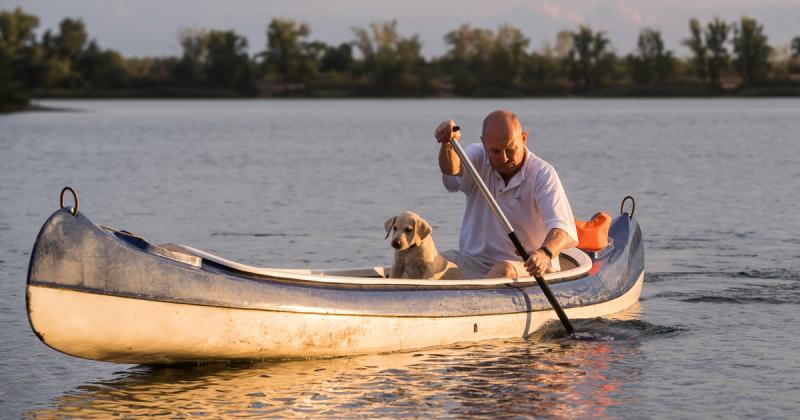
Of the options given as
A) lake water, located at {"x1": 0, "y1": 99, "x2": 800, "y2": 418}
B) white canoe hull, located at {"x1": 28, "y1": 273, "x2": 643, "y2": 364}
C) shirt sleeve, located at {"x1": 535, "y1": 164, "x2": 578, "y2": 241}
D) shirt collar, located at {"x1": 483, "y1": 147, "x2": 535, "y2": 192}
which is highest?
shirt collar, located at {"x1": 483, "y1": 147, "x2": 535, "y2": 192}

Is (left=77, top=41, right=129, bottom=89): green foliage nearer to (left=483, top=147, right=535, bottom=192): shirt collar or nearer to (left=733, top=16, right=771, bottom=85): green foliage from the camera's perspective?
(left=733, top=16, right=771, bottom=85): green foliage

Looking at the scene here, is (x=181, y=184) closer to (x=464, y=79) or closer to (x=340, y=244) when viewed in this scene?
(x=340, y=244)

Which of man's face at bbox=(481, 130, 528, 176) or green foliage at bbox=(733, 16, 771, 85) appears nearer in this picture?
man's face at bbox=(481, 130, 528, 176)

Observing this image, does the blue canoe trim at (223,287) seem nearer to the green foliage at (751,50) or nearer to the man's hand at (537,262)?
the man's hand at (537,262)

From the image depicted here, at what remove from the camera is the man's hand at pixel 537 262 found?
8812mm

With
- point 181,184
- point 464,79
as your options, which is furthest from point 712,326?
point 464,79

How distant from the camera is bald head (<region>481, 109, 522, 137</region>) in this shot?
8.79 metres

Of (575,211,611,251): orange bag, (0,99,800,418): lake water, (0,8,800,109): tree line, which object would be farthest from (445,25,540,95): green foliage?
(575,211,611,251): orange bag

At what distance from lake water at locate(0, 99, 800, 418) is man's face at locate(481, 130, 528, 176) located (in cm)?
139

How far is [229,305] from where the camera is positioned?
8195mm

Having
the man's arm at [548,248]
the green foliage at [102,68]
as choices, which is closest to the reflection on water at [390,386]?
the man's arm at [548,248]

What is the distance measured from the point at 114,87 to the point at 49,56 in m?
8.44

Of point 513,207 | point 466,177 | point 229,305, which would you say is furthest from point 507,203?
point 229,305

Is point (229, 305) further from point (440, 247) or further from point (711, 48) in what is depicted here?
point (711, 48)
